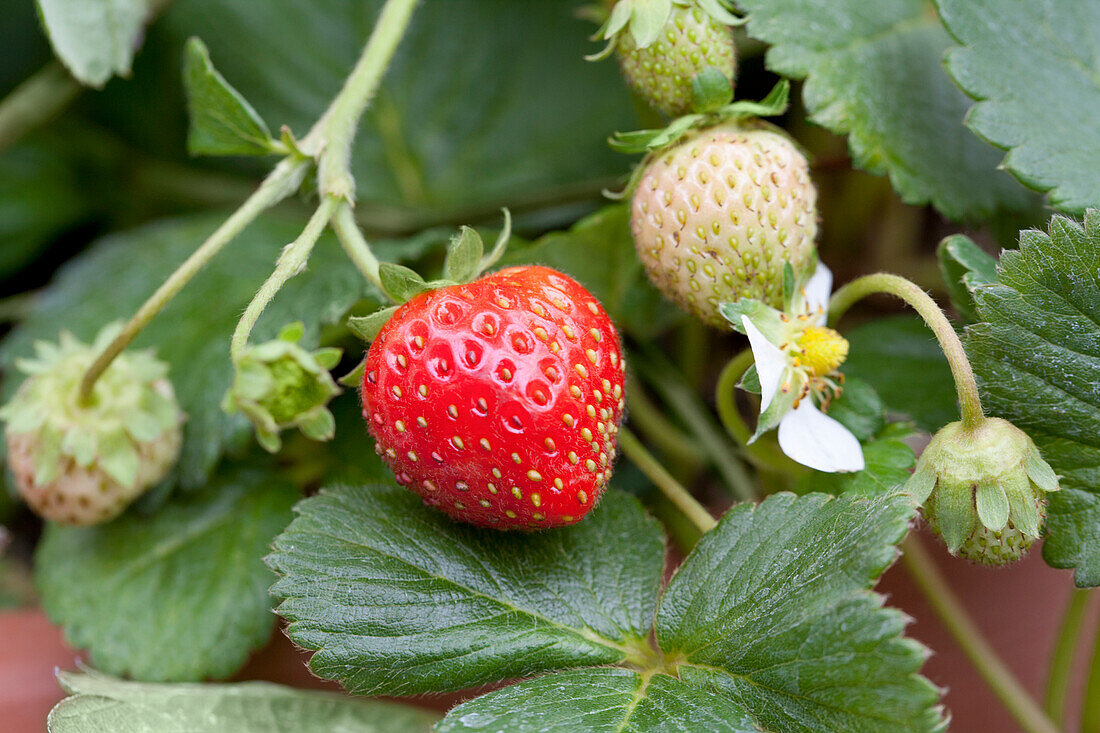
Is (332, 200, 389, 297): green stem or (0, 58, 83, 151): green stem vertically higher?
(0, 58, 83, 151): green stem

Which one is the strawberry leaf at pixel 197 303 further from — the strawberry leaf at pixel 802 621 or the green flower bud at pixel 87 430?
the strawberry leaf at pixel 802 621

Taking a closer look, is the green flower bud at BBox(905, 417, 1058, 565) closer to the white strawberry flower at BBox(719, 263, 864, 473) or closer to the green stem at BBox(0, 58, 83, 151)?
the white strawberry flower at BBox(719, 263, 864, 473)

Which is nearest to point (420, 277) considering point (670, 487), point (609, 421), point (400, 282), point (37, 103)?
point (400, 282)

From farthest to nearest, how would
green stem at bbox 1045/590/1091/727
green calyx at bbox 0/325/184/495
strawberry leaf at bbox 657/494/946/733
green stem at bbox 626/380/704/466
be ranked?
green stem at bbox 626/380/704/466 < green stem at bbox 1045/590/1091/727 < green calyx at bbox 0/325/184/495 < strawberry leaf at bbox 657/494/946/733

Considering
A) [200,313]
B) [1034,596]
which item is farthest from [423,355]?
[1034,596]

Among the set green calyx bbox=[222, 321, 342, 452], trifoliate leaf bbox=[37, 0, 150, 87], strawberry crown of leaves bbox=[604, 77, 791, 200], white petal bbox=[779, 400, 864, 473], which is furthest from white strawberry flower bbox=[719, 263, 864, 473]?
trifoliate leaf bbox=[37, 0, 150, 87]

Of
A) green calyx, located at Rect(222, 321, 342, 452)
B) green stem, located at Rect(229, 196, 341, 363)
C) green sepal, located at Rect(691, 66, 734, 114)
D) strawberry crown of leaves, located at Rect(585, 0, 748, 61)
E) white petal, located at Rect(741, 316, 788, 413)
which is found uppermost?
strawberry crown of leaves, located at Rect(585, 0, 748, 61)
